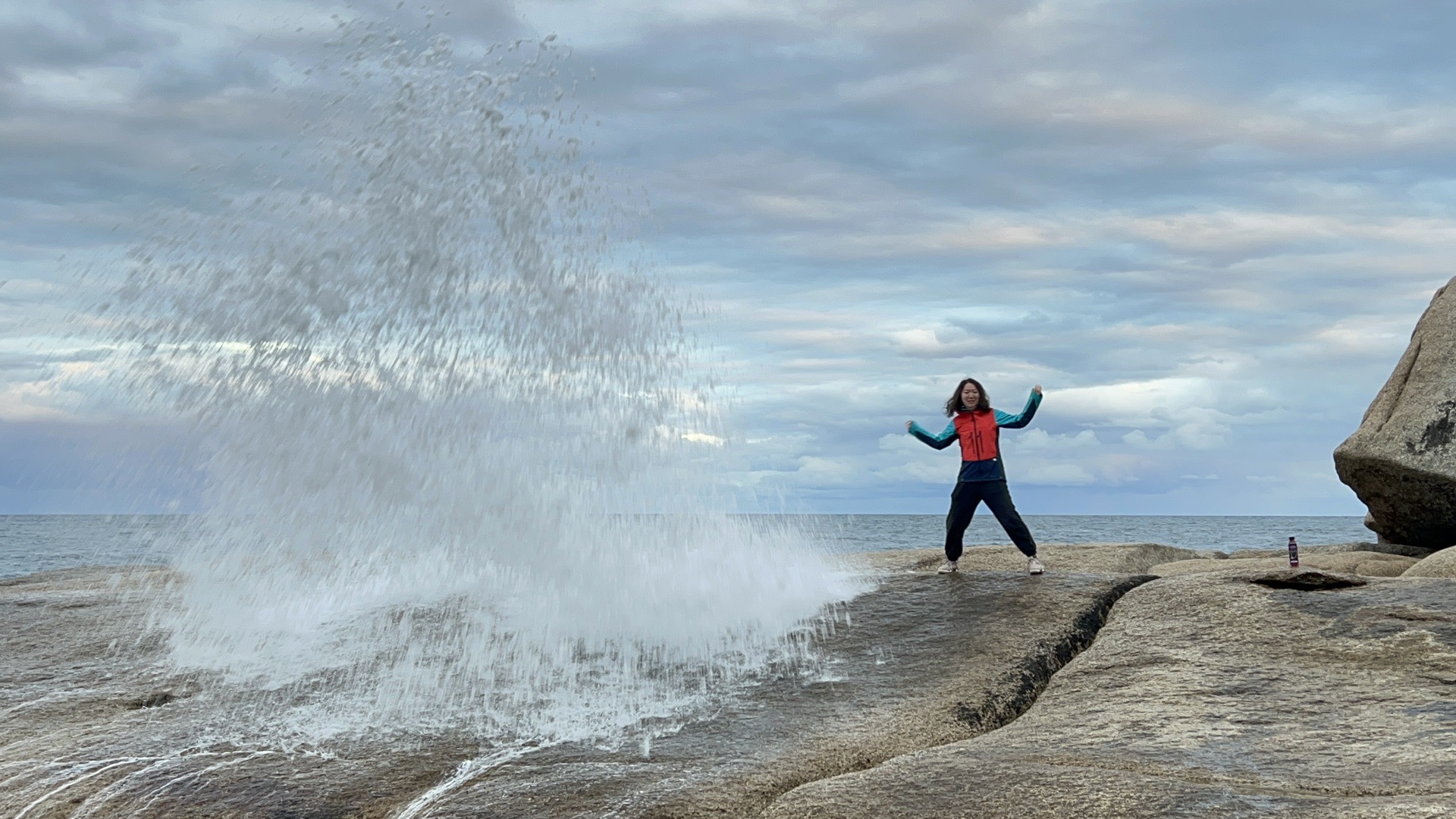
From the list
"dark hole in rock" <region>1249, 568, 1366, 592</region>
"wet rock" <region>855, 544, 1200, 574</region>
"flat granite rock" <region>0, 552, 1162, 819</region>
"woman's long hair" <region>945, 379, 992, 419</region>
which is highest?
"woman's long hair" <region>945, 379, 992, 419</region>

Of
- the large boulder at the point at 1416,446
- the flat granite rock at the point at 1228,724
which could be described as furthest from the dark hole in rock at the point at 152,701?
the large boulder at the point at 1416,446

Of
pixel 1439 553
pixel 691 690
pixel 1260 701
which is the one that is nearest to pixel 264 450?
pixel 691 690

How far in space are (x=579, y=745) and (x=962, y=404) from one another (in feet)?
18.8

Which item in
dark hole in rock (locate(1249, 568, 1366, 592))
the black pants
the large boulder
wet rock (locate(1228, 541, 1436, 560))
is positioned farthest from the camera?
wet rock (locate(1228, 541, 1436, 560))

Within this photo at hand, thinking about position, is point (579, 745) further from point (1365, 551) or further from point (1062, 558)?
point (1365, 551)

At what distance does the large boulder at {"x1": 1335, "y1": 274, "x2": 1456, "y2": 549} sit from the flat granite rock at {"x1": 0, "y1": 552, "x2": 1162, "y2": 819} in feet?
20.9

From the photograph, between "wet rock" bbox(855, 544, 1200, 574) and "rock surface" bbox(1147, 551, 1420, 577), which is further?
"wet rock" bbox(855, 544, 1200, 574)

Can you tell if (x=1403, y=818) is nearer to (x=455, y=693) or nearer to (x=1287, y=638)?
(x=1287, y=638)

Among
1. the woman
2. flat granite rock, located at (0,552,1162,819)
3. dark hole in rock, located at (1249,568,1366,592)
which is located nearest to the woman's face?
the woman

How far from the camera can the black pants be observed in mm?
9656

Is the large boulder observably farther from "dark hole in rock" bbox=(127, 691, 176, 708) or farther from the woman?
"dark hole in rock" bbox=(127, 691, 176, 708)

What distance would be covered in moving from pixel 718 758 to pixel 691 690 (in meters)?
1.40

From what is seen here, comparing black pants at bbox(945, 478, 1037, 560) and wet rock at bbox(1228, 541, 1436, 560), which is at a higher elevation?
black pants at bbox(945, 478, 1037, 560)

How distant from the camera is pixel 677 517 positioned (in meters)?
9.32
